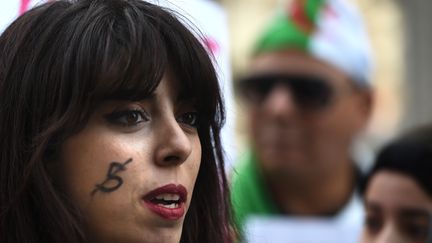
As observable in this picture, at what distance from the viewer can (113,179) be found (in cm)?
226

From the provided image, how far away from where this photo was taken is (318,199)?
538 cm

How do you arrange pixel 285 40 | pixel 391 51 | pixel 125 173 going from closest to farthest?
pixel 125 173 < pixel 285 40 < pixel 391 51

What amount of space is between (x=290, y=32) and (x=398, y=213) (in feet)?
6.53

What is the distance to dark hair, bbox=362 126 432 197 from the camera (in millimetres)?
3590

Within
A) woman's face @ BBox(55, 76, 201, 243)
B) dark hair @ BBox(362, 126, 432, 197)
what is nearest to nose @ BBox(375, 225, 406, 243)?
dark hair @ BBox(362, 126, 432, 197)

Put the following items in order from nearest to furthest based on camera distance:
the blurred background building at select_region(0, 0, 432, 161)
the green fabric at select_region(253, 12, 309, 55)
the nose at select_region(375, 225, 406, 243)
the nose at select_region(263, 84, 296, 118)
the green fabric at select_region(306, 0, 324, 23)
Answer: the nose at select_region(375, 225, 406, 243) → the nose at select_region(263, 84, 296, 118) → the green fabric at select_region(253, 12, 309, 55) → the green fabric at select_region(306, 0, 324, 23) → the blurred background building at select_region(0, 0, 432, 161)

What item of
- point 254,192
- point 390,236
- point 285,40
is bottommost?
point 254,192

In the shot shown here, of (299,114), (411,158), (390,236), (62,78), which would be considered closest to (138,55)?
(62,78)

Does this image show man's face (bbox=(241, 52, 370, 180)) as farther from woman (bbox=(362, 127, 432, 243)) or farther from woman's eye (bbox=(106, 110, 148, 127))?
woman's eye (bbox=(106, 110, 148, 127))

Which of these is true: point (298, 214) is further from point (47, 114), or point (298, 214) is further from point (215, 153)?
point (47, 114)

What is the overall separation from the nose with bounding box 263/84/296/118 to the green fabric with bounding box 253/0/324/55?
9.2 inches

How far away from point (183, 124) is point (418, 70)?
7.05 metres

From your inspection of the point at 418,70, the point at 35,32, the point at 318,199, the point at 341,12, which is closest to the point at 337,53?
the point at 341,12

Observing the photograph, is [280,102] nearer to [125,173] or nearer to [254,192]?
[254,192]
